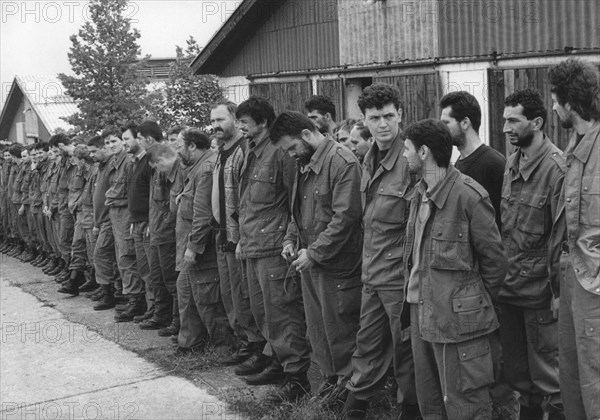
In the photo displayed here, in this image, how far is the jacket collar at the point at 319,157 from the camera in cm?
557

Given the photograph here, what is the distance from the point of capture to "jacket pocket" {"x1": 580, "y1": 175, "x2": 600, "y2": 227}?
387 cm

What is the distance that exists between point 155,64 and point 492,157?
37653 millimetres

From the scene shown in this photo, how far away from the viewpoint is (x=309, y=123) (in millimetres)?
5695

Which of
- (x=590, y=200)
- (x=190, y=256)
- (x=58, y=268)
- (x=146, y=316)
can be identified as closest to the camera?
(x=590, y=200)

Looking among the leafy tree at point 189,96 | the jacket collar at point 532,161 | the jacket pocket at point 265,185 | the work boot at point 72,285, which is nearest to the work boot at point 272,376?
the jacket pocket at point 265,185

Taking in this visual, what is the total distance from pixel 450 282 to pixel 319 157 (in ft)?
4.98

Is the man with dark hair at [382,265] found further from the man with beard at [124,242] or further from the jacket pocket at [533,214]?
the man with beard at [124,242]

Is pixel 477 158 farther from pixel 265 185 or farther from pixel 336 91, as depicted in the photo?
pixel 336 91

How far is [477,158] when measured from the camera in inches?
206

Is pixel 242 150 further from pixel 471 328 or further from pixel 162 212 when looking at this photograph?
pixel 471 328

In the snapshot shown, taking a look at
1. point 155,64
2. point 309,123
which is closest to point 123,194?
point 309,123

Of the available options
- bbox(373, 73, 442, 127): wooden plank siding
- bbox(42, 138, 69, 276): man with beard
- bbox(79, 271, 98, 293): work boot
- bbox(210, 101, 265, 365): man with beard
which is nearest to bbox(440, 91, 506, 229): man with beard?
bbox(210, 101, 265, 365): man with beard

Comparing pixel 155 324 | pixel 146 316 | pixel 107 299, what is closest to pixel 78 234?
pixel 107 299

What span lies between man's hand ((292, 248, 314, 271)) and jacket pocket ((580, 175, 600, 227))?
1990 mm
